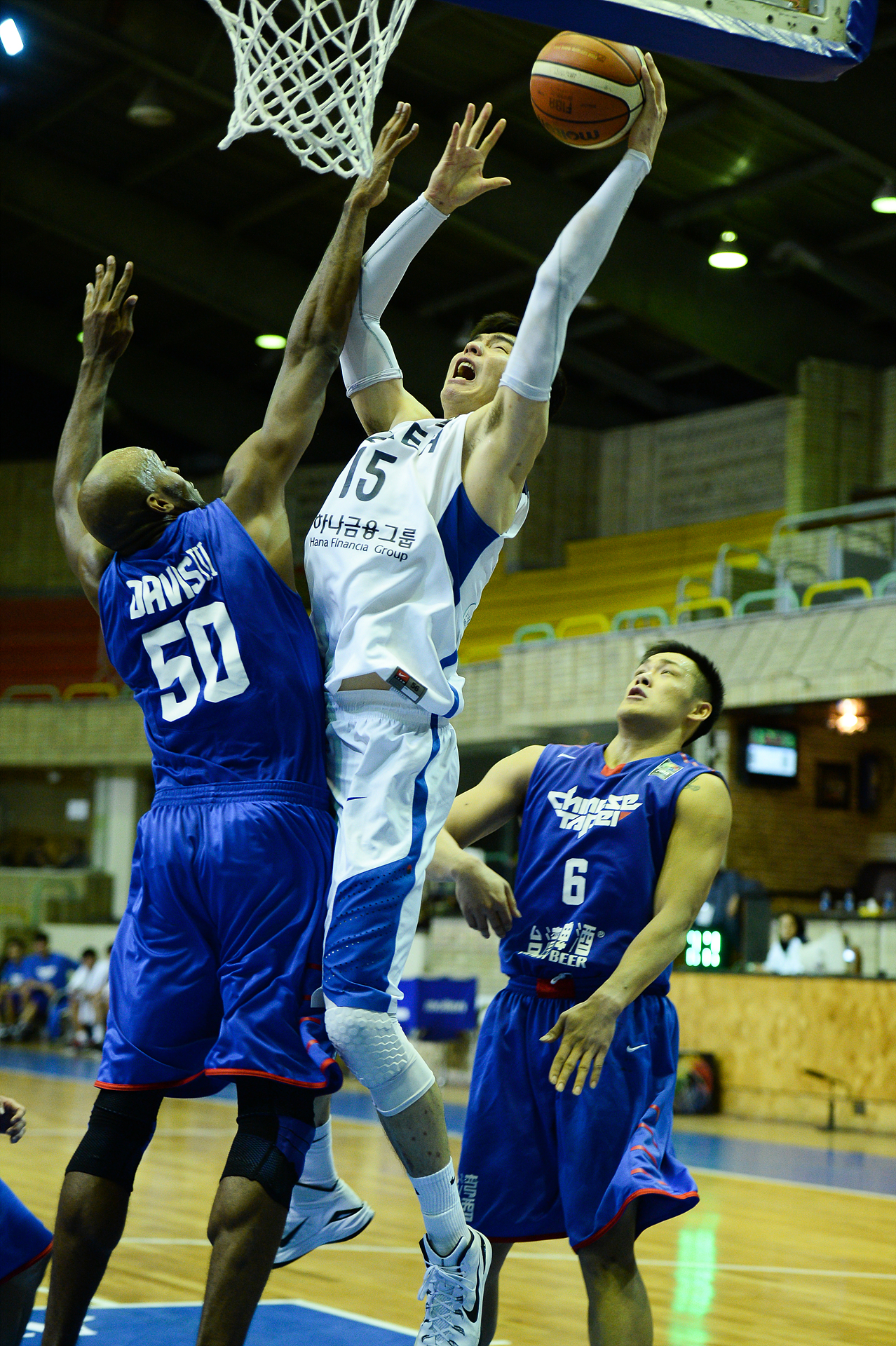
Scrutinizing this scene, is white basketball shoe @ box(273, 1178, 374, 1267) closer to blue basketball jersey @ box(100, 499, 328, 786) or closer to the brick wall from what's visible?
blue basketball jersey @ box(100, 499, 328, 786)

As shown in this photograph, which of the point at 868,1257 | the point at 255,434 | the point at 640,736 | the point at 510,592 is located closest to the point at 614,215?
the point at 255,434

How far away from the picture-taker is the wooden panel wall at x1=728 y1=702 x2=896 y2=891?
19.1 meters

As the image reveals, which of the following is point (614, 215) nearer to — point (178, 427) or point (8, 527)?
point (178, 427)

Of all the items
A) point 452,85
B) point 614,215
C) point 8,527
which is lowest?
point 614,215

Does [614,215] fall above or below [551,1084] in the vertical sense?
above

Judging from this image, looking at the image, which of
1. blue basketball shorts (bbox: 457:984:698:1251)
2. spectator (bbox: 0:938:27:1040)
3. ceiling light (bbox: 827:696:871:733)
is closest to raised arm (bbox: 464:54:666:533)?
blue basketball shorts (bbox: 457:984:698:1251)

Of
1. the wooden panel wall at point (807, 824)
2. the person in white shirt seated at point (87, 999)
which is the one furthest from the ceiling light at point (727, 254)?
the person in white shirt seated at point (87, 999)

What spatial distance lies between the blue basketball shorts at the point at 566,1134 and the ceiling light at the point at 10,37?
510cm

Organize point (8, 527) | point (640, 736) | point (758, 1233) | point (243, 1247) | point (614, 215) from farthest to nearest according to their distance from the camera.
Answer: point (8, 527), point (758, 1233), point (640, 736), point (614, 215), point (243, 1247)

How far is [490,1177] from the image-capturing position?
12.6 ft

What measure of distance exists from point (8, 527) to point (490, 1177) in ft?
96.4

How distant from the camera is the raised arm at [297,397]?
365 centimetres

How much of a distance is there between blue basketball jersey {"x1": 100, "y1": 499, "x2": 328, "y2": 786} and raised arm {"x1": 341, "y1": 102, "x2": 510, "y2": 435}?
0.58 metres

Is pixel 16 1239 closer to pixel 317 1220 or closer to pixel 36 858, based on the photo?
pixel 317 1220
